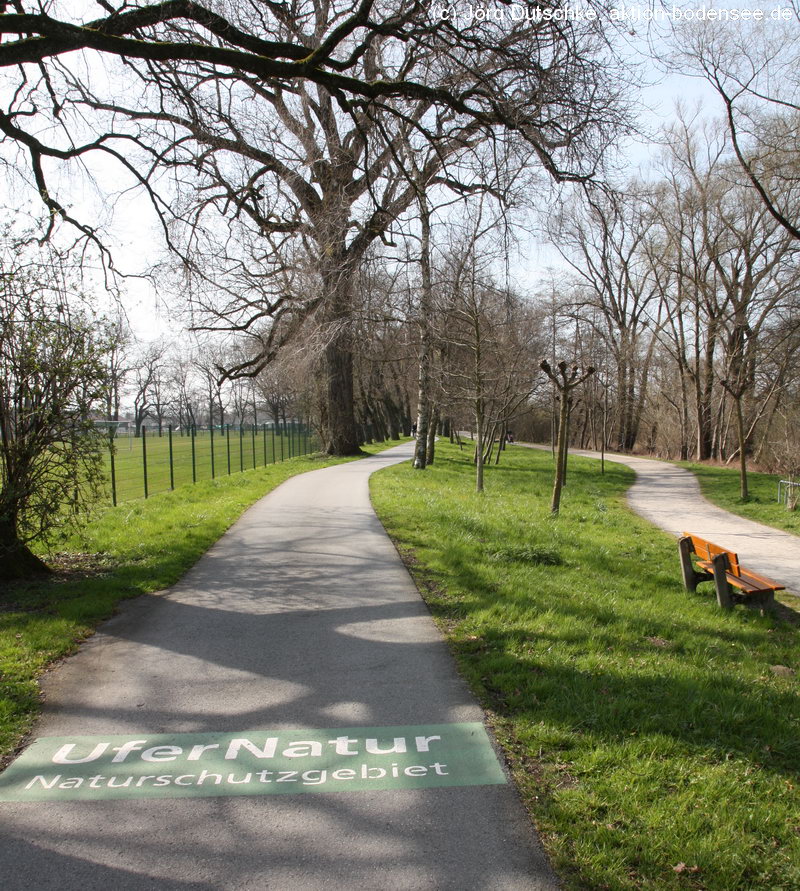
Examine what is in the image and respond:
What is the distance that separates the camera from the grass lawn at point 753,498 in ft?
49.2

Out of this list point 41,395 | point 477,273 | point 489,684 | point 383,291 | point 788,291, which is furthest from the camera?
point 788,291

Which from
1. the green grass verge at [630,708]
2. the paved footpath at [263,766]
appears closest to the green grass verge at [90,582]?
the paved footpath at [263,766]

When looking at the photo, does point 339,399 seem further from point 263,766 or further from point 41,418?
point 263,766

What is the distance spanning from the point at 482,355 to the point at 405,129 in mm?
12531

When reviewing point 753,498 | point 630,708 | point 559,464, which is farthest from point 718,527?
point 630,708

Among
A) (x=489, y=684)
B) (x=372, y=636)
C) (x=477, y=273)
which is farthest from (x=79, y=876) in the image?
(x=477, y=273)

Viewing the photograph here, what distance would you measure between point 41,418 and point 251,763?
17.3 ft

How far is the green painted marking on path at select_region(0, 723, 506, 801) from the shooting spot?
3518 mm

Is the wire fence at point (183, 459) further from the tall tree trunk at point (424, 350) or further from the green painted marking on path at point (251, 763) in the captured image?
the green painted marking on path at point (251, 763)

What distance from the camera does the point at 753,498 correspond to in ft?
61.7

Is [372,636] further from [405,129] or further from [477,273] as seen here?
[477,273]

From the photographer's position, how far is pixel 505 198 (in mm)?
8578

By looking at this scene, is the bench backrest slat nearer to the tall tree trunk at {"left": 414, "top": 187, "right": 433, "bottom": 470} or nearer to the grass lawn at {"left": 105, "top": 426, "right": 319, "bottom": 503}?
the tall tree trunk at {"left": 414, "top": 187, "right": 433, "bottom": 470}

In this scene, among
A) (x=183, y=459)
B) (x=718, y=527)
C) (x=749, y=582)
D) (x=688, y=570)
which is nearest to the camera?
(x=749, y=582)
